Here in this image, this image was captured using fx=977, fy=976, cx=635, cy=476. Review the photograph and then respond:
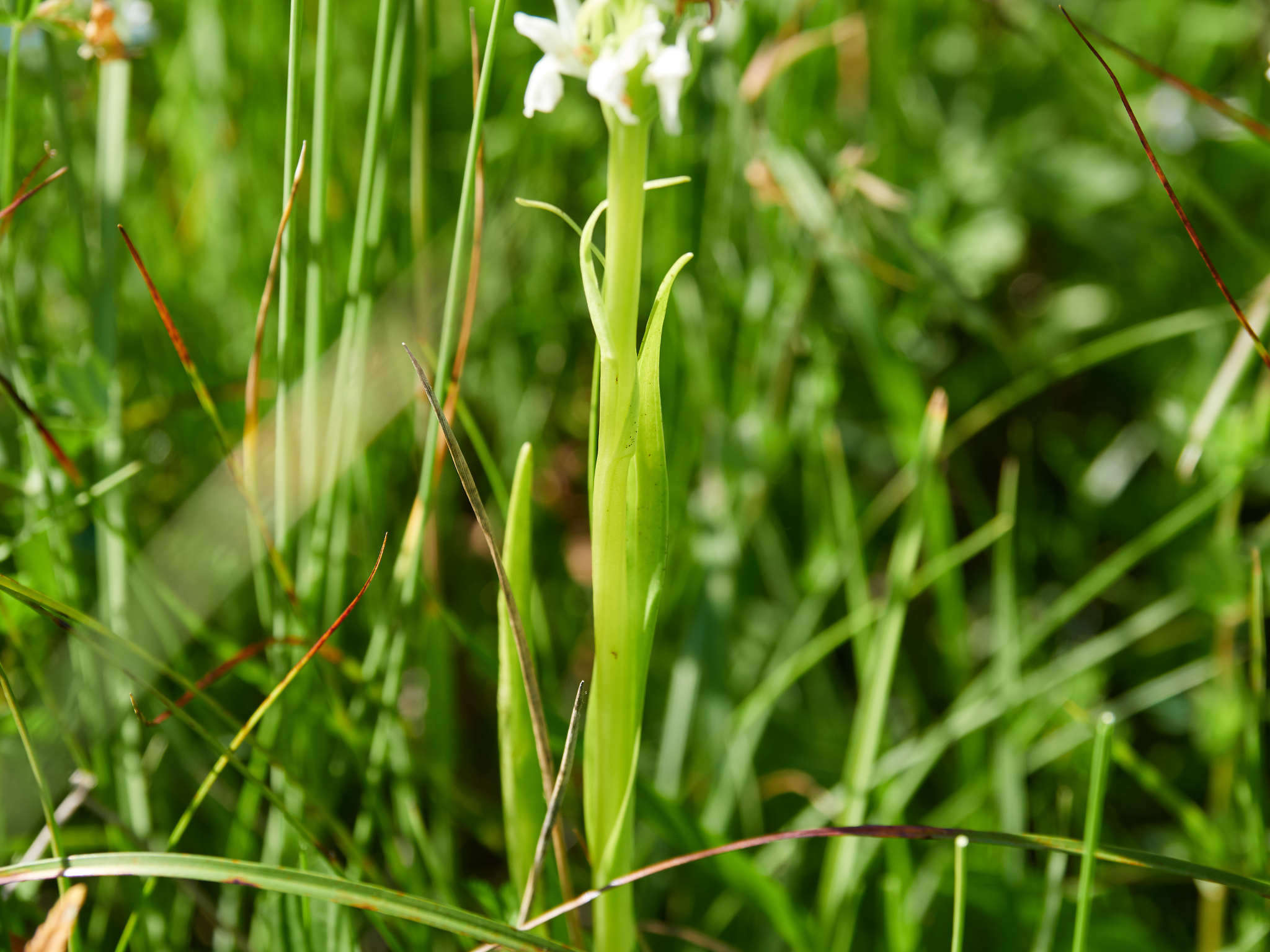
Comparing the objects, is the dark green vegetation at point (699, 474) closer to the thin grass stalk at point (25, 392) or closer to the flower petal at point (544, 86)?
the thin grass stalk at point (25, 392)

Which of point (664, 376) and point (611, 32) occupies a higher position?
point (611, 32)

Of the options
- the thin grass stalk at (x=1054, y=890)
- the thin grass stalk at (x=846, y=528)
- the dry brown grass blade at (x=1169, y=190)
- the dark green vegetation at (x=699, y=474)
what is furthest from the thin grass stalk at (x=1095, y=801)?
the thin grass stalk at (x=846, y=528)

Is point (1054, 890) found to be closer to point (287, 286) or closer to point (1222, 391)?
point (1222, 391)

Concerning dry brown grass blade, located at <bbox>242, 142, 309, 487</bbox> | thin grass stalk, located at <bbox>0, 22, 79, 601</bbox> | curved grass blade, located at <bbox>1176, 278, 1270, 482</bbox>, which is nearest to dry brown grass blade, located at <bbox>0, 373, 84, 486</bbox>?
thin grass stalk, located at <bbox>0, 22, 79, 601</bbox>

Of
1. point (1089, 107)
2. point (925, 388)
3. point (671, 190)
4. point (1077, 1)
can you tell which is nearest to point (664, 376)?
point (671, 190)

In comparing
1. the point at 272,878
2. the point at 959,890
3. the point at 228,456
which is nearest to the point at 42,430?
the point at 228,456

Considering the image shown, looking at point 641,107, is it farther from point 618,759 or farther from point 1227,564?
point 1227,564
